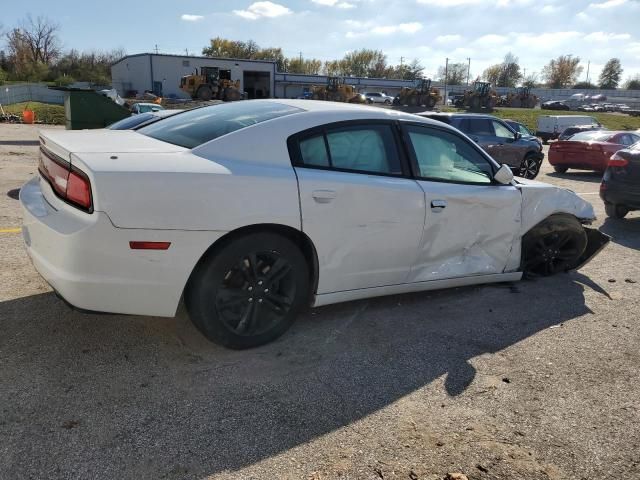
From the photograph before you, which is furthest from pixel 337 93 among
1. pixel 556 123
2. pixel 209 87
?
pixel 556 123

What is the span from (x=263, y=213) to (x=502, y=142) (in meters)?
11.5

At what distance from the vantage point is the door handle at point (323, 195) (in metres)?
3.33

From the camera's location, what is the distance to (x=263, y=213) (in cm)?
312

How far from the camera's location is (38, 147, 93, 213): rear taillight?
2781 mm

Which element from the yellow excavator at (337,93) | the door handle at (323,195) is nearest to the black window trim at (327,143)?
the door handle at (323,195)

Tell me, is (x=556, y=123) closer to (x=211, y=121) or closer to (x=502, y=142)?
(x=502, y=142)

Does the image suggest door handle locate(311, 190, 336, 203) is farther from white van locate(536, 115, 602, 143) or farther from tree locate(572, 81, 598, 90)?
tree locate(572, 81, 598, 90)

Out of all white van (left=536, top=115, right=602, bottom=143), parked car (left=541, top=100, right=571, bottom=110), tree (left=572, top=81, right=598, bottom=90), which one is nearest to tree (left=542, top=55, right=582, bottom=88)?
tree (left=572, top=81, right=598, bottom=90)

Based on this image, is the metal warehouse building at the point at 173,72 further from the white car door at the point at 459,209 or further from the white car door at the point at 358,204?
the white car door at the point at 358,204

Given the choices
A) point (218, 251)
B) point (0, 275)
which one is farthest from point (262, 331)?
point (0, 275)

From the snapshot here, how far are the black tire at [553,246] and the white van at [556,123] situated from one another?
1021 inches

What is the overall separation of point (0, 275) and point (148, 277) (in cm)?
230

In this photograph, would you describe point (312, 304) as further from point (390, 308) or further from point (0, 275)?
point (0, 275)

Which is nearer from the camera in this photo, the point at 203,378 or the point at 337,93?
the point at 203,378
